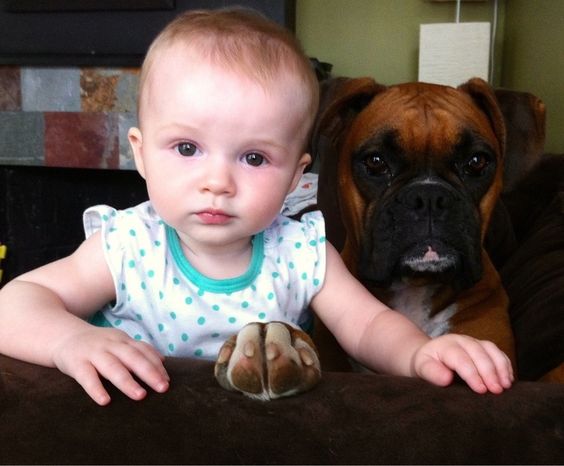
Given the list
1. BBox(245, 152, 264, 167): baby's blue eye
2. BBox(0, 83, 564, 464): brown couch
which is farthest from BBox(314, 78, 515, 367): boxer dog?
BBox(0, 83, 564, 464): brown couch

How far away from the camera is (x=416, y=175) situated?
1.52 m

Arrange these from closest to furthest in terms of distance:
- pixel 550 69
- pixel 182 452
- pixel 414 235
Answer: pixel 182 452 → pixel 414 235 → pixel 550 69

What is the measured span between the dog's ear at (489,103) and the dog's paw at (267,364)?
0.96 metres

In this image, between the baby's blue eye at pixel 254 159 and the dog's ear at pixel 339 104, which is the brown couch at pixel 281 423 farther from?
A: the dog's ear at pixel 339 104

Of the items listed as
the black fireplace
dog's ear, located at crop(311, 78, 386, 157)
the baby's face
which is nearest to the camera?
the baby's face

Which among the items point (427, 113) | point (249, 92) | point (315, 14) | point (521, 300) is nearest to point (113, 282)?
point (249, 92)

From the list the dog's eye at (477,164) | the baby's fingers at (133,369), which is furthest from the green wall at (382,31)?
the baby's fingers at (133,369)

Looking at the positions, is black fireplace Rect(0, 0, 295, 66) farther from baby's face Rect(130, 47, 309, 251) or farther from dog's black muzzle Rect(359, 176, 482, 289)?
baby's face Rect(130, 47, 309, 251)

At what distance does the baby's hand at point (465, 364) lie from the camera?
2.53ft

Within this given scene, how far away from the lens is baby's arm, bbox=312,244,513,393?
0.81 meters

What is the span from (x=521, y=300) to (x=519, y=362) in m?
0.21

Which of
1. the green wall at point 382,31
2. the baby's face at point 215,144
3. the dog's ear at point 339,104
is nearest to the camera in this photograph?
the baby's face at point 215,144

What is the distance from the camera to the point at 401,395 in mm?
708

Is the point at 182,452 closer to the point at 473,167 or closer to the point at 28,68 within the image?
the point at 473,167
